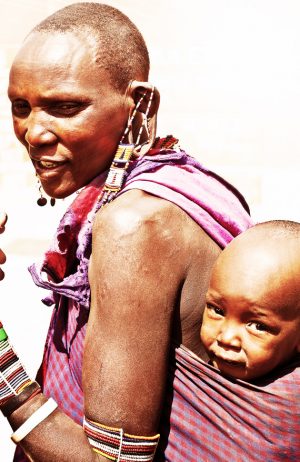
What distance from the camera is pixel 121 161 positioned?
7.45 ft

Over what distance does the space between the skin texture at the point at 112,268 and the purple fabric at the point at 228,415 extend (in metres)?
0.08

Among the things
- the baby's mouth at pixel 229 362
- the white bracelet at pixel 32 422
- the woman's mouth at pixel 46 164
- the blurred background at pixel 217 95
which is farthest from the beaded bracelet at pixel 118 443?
the blurred background at pixel 217 95

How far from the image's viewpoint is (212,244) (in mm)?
2137

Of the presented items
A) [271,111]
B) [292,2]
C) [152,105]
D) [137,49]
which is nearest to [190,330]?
[152,105]

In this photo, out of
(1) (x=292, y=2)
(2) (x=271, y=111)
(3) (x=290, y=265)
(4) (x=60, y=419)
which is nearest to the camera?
(3) (x=290, y=265)

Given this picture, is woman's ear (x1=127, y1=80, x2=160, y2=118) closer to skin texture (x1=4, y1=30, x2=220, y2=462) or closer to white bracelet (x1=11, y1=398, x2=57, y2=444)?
skin texture (x1=4, y1=30, x2=220, y2=462)

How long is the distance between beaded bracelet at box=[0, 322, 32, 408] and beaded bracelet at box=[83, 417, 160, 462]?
0.67 ft

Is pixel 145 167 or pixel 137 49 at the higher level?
pixel 137 49

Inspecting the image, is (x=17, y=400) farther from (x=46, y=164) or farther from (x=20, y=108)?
(x=20, y=108)

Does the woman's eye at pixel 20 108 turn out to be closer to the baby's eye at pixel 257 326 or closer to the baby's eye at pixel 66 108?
the baby's eye at pixel 66 108

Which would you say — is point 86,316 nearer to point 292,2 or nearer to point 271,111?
point 271,111

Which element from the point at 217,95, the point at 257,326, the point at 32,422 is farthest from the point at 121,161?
Result: the point at 217,95

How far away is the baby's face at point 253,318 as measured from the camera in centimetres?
193

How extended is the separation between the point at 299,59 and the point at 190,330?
286 inches
